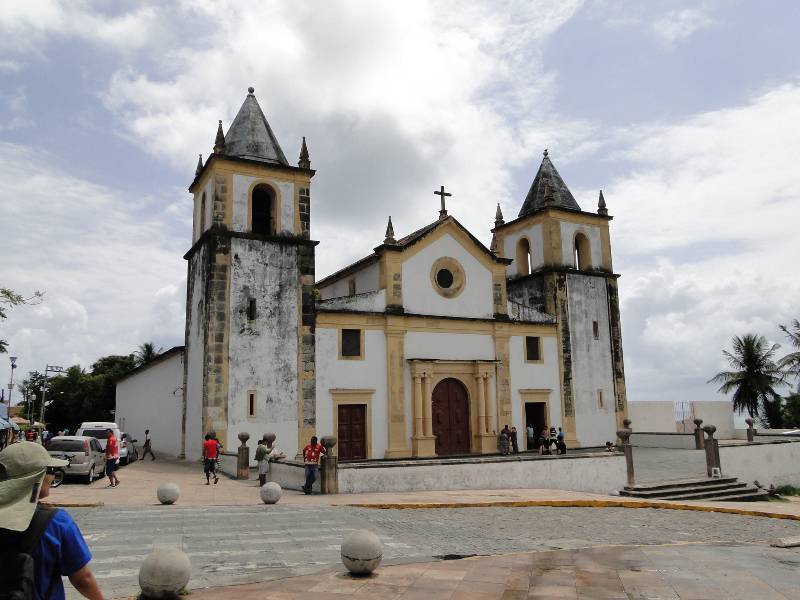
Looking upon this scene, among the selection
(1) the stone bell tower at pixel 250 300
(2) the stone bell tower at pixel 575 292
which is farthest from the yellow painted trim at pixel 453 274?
(1) the stone bell tower at pixel 250 300

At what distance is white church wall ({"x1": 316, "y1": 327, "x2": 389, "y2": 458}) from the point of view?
2442 cm

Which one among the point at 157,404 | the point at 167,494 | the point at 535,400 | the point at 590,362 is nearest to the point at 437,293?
the point at 535,400

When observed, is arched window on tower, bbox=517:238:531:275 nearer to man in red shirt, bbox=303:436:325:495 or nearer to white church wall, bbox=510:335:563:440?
white church wall, bbox=510:335:563:440

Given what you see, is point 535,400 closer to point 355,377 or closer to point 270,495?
point 355,377

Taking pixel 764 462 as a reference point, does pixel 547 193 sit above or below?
above

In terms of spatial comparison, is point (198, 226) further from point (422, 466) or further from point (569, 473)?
point (569, 473)

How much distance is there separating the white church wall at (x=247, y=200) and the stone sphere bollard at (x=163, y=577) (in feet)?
62.5

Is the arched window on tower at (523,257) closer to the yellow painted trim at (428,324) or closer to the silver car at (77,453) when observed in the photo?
the yellow painted trim at (428,324)

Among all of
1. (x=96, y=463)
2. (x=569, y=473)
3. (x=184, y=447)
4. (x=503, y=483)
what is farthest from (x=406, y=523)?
(x=184, y=447)

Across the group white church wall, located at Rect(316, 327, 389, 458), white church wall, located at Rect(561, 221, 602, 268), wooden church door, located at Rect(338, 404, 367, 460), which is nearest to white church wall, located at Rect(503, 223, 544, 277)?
white church wall, located at Rect(561, 221, 602, 268)

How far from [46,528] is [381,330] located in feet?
75.1

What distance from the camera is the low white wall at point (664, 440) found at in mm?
30547

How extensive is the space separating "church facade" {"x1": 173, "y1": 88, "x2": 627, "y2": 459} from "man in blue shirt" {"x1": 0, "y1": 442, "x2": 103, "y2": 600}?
1962cm

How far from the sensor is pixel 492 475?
18.2 metres
